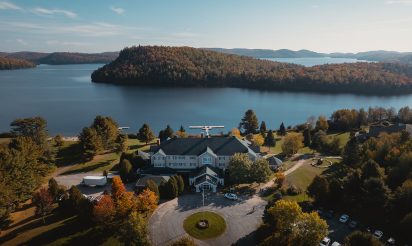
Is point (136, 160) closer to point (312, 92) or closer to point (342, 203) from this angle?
point (342, 203)

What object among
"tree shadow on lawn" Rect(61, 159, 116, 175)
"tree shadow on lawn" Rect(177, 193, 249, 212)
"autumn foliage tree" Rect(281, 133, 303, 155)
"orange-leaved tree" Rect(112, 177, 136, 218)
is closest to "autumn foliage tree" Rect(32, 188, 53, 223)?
"orange-leaved tree" Rect(112, 177, 136, 218)

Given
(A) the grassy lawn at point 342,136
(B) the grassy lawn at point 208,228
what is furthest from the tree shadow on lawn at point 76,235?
(A) the grassy lawn at point 342,136

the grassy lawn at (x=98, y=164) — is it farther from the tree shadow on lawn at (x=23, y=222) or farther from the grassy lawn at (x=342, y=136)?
the grassy lawn at (x=342, y=136)

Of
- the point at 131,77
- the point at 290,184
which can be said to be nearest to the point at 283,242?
the point at 290,184

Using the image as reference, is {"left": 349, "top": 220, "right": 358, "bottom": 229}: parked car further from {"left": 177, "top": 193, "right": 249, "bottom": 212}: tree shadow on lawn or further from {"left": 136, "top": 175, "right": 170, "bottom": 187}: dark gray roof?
{"left": 136, "top": 175, "right": 170, "bottom": 187}: dark gray roof

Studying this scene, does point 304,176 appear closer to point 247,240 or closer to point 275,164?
point 275,164
